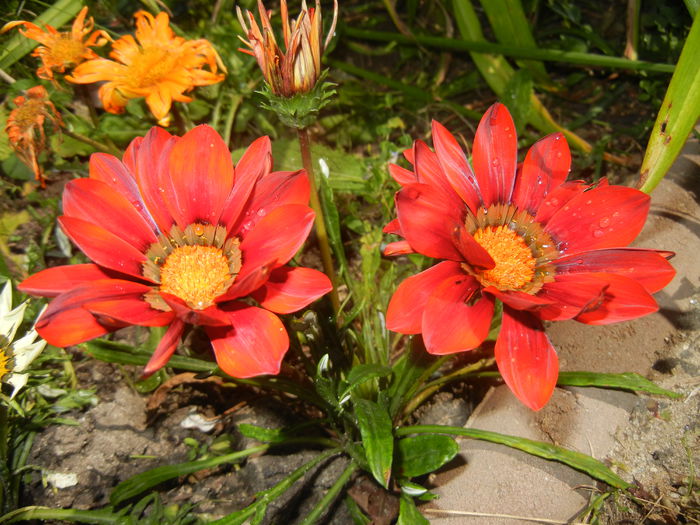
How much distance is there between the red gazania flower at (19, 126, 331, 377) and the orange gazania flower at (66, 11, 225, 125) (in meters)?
0.57

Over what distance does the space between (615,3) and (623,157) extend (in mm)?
846

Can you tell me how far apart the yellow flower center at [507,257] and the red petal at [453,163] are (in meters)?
0.09

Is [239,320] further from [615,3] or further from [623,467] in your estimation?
[615,3]

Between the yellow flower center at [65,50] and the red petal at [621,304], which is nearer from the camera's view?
the red petal at [621,304]

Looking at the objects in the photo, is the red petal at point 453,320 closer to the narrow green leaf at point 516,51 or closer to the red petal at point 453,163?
the red petal at point 453,163

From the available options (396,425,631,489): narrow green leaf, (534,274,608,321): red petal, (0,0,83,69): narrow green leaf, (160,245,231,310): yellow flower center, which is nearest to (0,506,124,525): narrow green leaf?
(160,245,231,310): yellow flower center

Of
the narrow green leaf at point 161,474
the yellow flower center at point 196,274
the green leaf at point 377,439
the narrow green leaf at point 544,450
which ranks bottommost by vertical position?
the narrow green leaf at point 161,474

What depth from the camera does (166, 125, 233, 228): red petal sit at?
1.07 metres

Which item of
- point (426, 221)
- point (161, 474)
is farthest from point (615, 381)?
point (161, 474)

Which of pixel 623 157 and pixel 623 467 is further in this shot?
pixel 623 157

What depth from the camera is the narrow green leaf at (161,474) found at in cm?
133

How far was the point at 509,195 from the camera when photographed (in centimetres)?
118

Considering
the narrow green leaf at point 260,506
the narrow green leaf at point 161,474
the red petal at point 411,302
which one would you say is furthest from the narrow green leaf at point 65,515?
the red petal at point 411,302

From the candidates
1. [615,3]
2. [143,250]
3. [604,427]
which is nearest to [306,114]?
[143,250]
